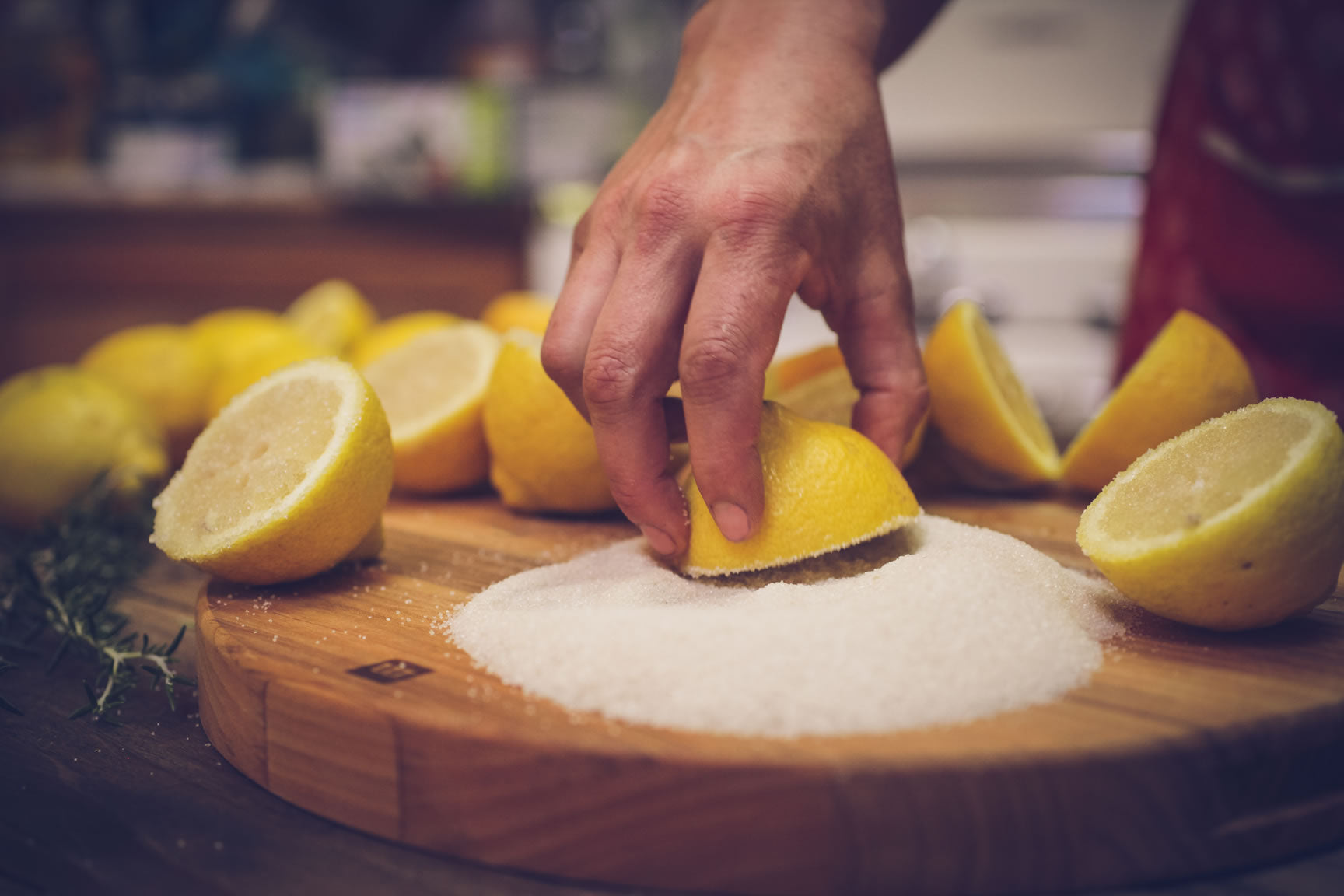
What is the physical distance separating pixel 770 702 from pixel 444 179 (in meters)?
2.93

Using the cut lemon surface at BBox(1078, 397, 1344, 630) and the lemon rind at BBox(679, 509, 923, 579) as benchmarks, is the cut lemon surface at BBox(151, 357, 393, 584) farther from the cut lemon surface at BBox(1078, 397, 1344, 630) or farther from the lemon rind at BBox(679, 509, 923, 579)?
the cut lemon surface at BBox(1078, 397, 1344, 630)

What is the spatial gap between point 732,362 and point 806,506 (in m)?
0.16

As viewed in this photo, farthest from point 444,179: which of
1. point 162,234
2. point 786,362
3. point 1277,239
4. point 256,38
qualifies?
point 1277,239

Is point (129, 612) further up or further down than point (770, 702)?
further down

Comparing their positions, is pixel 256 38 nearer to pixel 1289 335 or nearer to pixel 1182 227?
pixel 1182 227

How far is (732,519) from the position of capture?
2.96ft

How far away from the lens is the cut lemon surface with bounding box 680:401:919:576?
924 millimetres

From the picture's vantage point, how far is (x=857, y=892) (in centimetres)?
63

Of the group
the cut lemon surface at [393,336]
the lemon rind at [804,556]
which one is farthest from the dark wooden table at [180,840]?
the cut lemon surface at [393,336]

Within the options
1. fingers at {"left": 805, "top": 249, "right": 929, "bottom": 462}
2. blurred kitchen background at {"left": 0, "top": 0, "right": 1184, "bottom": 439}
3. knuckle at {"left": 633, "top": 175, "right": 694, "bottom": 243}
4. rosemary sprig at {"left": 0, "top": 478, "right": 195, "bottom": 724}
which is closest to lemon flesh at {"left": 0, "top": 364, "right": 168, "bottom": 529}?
rosemary sprig at {"left": 0, "top": 478, "right": 195, "bottom": 724}

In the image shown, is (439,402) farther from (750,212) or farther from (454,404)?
(750,212)

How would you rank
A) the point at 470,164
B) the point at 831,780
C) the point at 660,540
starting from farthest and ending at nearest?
the point at 470,164 → the point at 660,540 → the point at 831,780

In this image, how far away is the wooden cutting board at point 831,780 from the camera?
0.62 metres

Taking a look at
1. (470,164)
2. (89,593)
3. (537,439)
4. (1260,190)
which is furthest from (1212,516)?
(470,164)
